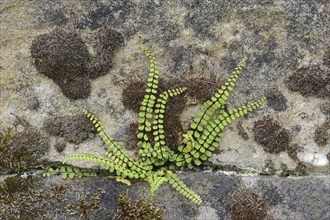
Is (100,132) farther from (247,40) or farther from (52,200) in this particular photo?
(247,40)

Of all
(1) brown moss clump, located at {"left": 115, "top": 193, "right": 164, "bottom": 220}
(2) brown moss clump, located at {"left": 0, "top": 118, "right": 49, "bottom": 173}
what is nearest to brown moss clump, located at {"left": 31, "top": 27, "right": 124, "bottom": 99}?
(2) brown moss clump, located at {"left": 0, "top": 118, "right": 49, "bottom": 173}

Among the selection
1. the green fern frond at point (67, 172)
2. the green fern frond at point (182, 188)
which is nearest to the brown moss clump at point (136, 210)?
the green fern frond at point (182, 188)

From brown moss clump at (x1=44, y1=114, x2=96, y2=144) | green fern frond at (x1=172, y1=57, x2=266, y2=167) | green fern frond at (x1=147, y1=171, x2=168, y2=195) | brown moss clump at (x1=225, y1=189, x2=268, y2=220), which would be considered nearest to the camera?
green fern frond at (x1=147, y1=171, x2=168, y2=195)

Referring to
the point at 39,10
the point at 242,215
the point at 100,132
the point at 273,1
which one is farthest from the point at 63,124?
the point at 273,1

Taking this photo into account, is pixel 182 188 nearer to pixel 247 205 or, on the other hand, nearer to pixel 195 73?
pixel 247 205

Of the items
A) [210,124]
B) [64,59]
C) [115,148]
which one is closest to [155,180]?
[115,148]

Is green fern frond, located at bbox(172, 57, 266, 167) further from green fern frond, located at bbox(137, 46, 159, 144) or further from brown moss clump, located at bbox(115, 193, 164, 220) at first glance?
brown moss clump, located at bbox(115, 193, 164, 220)
